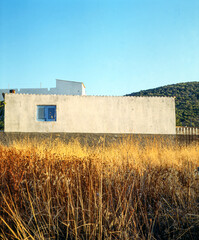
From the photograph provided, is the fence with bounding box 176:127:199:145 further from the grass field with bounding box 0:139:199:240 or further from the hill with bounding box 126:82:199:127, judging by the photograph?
the grass field with bounding box 0:139:199:240

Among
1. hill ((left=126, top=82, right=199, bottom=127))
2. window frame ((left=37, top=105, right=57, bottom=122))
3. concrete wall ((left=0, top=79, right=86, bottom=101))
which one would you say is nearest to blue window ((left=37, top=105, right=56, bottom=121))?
window frame ((left=37, top=105, right=57, bottom=122))

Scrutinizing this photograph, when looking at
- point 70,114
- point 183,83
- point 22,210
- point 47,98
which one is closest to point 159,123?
point 70,114

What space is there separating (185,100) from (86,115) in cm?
2141

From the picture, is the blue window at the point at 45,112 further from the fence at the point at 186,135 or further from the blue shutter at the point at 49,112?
the fence at the point at 186,135

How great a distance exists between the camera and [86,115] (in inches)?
498

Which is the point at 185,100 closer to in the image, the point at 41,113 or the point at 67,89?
the point at 67,89

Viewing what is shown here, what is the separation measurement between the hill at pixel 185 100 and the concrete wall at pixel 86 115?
388 inches

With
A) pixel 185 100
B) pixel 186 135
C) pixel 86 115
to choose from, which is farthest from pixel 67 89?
pixel 185 100

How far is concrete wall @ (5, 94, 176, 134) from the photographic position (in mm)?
12516

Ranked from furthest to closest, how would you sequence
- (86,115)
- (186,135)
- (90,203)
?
(186,135) < (86,115) < (90,203)

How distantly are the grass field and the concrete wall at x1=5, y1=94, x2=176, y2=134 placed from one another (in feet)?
29.5

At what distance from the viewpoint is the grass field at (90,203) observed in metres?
2.01

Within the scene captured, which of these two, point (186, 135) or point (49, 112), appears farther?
point (186, 135)

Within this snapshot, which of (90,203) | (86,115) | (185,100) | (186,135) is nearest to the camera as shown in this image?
(90,203)
